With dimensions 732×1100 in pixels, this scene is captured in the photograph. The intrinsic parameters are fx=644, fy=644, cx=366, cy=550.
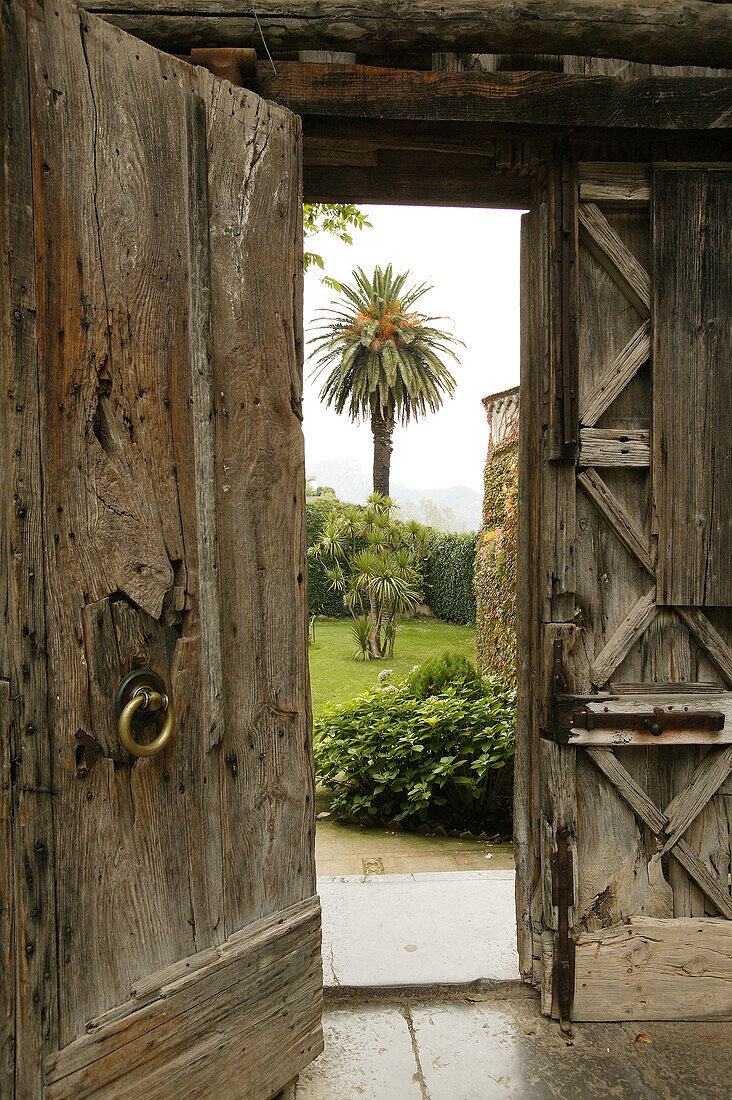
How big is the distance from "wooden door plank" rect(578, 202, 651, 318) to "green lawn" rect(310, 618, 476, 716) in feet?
22.8

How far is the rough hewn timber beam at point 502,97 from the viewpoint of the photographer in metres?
2.14

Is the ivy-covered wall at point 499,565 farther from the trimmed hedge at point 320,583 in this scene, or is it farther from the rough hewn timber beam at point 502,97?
the trimmed hedge at point 320,583

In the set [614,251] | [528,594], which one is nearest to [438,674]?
[528,594]

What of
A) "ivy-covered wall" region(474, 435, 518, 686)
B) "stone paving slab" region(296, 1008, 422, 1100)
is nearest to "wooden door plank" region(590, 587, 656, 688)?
"stone paving slab" region(296, 1008, 422, 1100)

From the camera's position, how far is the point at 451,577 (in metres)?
21.1

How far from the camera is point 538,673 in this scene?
2.61 m

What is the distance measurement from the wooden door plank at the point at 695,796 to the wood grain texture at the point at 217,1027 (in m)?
1.49

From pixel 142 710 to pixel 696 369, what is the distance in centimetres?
232

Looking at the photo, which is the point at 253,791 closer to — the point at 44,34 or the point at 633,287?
the point at 44,34

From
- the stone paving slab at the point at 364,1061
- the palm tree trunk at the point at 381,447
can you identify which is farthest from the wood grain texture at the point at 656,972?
the palm tree trunk at the point at 381,447

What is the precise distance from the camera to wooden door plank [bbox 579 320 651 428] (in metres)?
2.52

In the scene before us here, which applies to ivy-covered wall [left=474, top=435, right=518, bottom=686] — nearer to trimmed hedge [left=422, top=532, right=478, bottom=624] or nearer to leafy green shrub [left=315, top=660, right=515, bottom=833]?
leafy green shrub [left=315, top=660, right=515, bottom=833]

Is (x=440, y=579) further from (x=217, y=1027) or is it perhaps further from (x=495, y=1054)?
(x=217, y=1027)

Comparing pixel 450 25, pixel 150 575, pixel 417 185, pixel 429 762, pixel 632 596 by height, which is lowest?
pixel 429 762
